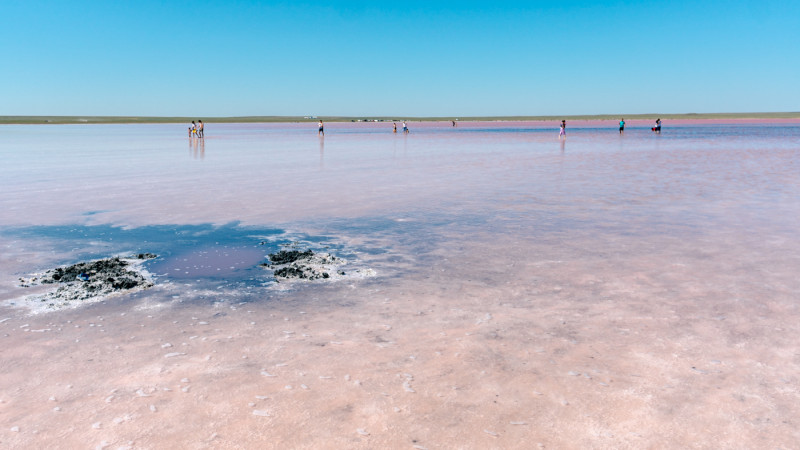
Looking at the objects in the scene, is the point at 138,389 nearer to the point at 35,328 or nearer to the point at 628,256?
the point at 35,328

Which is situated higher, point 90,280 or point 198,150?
point 198,150

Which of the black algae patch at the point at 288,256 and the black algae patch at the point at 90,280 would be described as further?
the black algae patch at the point at 288,256

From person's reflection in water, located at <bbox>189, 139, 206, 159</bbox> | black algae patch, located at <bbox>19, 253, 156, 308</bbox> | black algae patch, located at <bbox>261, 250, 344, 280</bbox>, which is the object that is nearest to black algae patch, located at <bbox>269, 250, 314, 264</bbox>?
black algae patch, located at <bbox>261, 250, 344, 280</bbox>

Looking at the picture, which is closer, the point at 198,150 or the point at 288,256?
the point at 288,256

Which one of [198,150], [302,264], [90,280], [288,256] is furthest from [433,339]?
[198,150]

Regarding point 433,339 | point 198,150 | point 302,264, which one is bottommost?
point 433,339

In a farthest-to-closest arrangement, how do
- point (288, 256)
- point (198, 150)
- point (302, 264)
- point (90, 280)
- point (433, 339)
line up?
point (198, 150), point (288, 256), point (302, 264), point (90, 280), point (433, 339)

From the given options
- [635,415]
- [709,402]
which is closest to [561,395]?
[635,415]

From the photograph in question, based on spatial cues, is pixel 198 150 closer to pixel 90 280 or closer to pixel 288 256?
pixel 288 256

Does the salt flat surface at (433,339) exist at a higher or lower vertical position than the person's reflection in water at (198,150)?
lower

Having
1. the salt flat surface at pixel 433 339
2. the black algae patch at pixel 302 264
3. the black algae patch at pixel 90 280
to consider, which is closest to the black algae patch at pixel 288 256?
the black algae patch at pixel 302 264

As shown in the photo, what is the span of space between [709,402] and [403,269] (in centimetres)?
448

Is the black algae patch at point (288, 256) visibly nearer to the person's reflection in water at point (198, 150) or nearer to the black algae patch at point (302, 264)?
the black algae patch at point (302, 264)

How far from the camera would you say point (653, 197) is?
1467 centimetres
